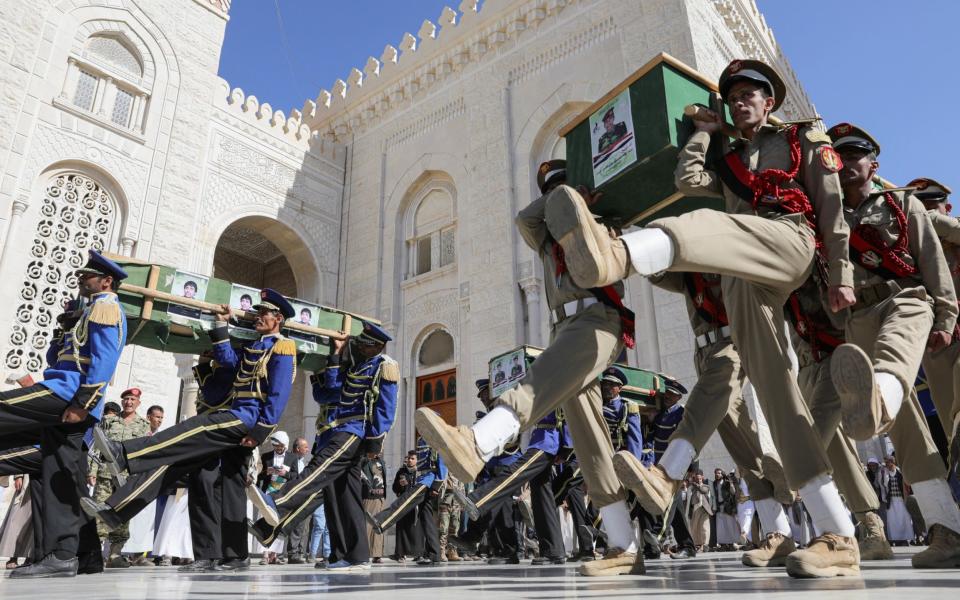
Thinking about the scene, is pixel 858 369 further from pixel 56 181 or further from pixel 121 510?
pixel 56 181

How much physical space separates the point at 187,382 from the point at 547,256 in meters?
10.4

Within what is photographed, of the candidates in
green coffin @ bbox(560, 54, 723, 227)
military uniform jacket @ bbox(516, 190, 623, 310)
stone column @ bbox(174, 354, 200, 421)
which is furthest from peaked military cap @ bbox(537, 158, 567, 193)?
stone column @ bbox(174, 354, 200, 421)

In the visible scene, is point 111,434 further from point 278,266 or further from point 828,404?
point 278,266

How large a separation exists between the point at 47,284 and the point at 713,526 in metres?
10.6

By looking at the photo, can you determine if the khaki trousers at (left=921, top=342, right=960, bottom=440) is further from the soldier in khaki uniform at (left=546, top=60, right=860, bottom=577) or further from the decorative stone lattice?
the decorative stone lattice

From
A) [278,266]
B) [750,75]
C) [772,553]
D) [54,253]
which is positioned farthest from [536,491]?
[278,266]

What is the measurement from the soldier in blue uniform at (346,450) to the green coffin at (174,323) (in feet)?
A: 3.09

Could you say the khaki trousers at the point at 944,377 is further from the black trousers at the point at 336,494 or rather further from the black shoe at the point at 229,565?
the black shoe at the point at 229,565

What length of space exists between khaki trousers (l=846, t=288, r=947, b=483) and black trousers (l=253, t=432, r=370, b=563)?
2.61 m

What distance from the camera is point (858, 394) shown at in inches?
64.6

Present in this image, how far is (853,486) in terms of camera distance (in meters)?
2.42

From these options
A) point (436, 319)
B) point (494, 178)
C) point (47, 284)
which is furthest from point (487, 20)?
point (47, 284)

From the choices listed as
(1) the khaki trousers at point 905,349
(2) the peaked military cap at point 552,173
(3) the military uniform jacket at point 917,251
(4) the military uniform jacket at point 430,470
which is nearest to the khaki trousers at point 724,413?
(1) the khaki trousers at point 905,349

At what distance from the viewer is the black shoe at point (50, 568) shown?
9.45 feet
